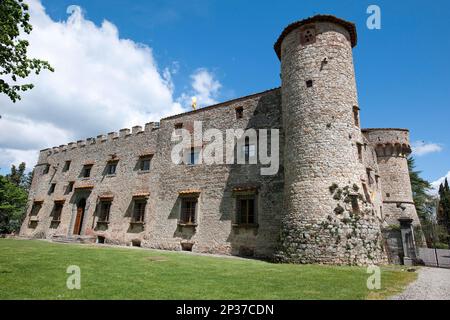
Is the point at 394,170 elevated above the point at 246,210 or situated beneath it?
elevated above

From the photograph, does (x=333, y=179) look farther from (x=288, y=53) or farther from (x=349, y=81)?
(x=288, y=53)

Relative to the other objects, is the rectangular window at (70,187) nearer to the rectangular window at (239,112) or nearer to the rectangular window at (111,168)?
the rectangular window at (111,168)

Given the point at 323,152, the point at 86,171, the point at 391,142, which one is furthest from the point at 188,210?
the point at 391,142

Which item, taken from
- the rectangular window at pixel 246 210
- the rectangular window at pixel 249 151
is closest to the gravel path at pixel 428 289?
the rectangular window at pixel 246 210

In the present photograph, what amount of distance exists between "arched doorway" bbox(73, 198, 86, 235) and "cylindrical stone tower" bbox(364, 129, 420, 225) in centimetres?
2568

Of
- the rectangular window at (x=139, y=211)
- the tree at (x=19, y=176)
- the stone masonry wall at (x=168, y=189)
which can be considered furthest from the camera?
the tree at (x=19, y=176)

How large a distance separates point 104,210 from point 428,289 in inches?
888

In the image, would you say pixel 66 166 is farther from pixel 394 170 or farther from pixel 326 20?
pixel 394 170

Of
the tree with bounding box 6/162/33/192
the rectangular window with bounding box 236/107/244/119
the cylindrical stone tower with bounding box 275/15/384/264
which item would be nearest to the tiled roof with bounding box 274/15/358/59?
the cylindrical stone tower with bounding box 275/15/384/264

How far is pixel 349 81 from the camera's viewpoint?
15836mm

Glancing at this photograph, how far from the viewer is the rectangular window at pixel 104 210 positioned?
938 inches

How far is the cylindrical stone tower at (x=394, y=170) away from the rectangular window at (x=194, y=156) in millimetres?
15094

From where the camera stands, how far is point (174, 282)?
313 inches

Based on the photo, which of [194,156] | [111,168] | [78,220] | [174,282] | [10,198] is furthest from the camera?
[10,198]
